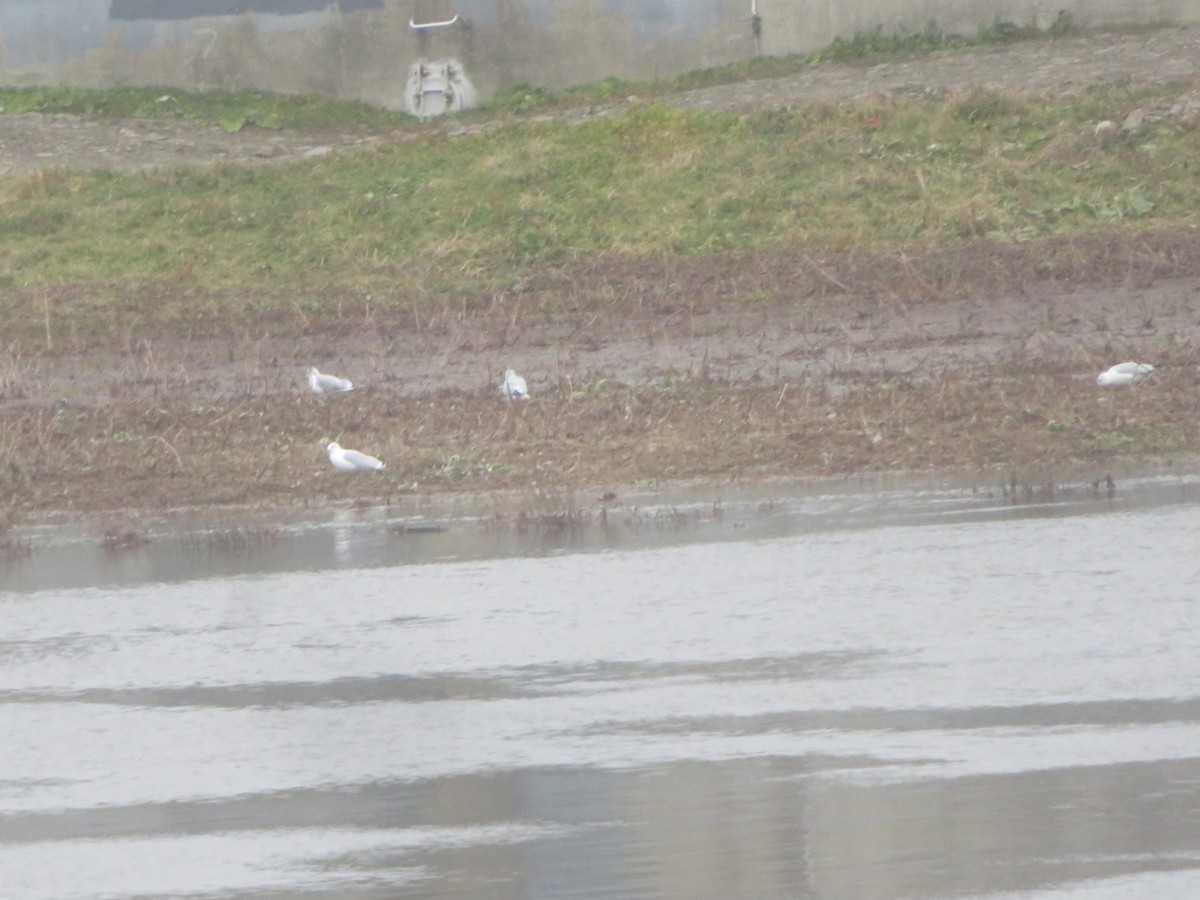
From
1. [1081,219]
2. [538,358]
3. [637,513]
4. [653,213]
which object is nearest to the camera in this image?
[637,513]

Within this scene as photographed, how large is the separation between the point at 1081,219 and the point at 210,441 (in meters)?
8.97

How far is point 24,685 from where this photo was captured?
761cm

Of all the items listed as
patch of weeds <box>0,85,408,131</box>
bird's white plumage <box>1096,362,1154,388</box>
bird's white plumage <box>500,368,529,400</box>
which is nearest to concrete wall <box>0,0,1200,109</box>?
patch of weeds <box>0,85,408,131</box>

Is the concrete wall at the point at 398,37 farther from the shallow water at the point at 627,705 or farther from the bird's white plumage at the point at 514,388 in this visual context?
the shallow water at the point at 627,705

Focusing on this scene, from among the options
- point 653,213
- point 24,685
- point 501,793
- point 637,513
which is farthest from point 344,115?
point 501,793

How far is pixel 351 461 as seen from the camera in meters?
11.3

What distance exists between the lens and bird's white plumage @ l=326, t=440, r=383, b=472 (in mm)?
11297

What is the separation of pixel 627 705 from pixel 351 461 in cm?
473

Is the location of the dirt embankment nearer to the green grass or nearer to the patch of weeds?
the green grass

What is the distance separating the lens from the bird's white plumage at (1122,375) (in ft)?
40.1

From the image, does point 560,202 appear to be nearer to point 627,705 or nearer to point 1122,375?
point 1122,375

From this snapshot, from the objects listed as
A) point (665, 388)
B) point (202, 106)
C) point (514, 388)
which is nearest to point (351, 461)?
point (514, 388)

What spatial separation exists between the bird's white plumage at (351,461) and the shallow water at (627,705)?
110 cm

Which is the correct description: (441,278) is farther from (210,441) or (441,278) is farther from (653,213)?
(210,441)
